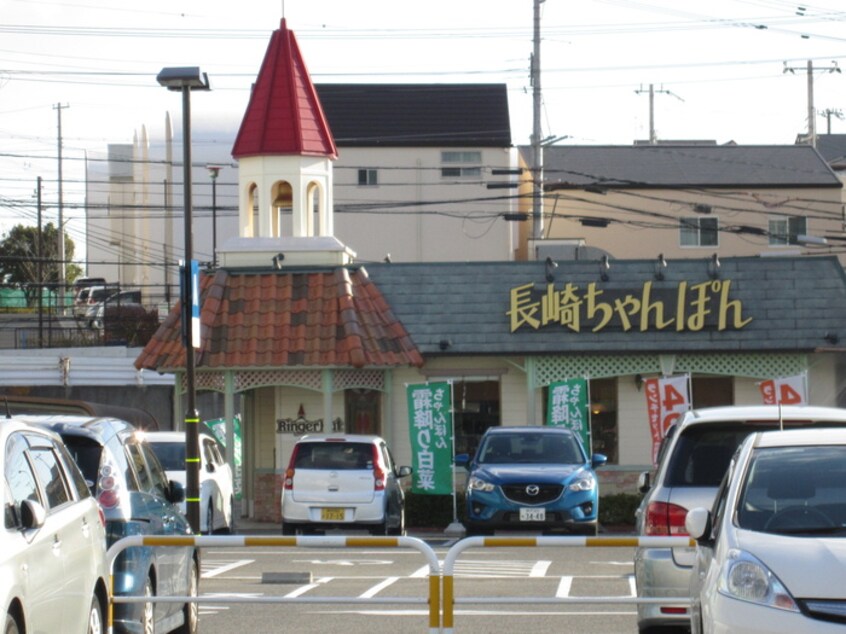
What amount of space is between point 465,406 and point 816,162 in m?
34.9

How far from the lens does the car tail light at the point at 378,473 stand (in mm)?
23891

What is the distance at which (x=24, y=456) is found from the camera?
842 cm

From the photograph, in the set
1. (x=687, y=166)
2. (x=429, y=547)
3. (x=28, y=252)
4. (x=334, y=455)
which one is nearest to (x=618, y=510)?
(x=334, y=455)

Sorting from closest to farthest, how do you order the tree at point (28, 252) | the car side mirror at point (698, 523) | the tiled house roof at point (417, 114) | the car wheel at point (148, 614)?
the car side mirror at point (698, 523) < the car wheel at point (148, 614) < the tiled house roof at point (417, 114) < the tree at point (28, 252)

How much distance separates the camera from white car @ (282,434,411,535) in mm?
23797

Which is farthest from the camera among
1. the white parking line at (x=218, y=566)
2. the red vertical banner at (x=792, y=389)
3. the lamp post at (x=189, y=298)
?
the red vertical banner at (x=792, y=389)

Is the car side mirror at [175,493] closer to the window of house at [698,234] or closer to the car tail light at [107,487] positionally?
the car tail light at [107,487]

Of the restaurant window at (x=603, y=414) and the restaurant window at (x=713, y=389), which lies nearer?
the restaurant window at (x=603, y=414)

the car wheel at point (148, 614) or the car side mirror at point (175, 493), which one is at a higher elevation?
the car side mirror at point (175, 493)

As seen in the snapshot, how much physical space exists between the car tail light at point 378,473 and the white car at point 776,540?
14898mm

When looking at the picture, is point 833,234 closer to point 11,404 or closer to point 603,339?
point 603,339

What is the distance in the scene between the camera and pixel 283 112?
3266cm

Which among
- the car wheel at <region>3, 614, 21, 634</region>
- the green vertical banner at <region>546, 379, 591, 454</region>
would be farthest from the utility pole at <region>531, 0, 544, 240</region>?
the car wheel at <region>3, 614, 21, 634</region>

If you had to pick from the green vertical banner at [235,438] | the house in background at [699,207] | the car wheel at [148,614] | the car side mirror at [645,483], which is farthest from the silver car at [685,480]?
the house in background at [699,207]
